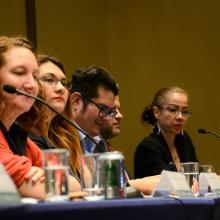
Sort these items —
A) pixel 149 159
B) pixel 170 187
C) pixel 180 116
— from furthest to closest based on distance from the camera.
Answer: pixel 180 116 → pixel 149 159 → pixel 170 187

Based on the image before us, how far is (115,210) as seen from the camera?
4.21 feet

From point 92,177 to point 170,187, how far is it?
0.31 m

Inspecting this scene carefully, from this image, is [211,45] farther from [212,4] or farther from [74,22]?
[74,22]

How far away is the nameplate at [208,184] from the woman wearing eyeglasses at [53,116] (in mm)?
546

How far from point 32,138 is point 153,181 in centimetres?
66

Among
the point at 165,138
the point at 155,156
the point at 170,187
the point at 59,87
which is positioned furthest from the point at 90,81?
the point at 170,187

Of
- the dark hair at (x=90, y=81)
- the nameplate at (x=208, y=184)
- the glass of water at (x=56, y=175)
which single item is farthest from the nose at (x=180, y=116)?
the glass of water at (x=56, y=175)

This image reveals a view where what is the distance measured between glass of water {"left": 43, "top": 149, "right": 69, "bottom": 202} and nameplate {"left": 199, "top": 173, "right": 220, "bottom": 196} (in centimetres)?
86

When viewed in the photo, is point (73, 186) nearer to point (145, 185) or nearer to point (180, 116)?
point (145, 185)

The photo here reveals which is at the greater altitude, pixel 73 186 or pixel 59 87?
pixel 59 87

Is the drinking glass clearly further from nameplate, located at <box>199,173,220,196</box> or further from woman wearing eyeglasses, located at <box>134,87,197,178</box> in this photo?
woman wearing eyeglasses, located at <box>134,87,197,178</box>

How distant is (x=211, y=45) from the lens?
5.09 meters

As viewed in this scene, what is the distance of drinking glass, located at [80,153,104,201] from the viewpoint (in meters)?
1.46

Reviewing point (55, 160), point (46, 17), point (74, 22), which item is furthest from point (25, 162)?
point (74, 22)
